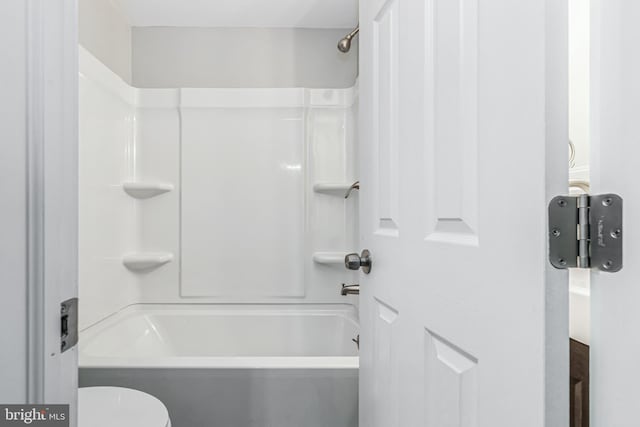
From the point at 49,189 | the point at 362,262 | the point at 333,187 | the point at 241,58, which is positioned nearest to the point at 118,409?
the point at 362,262

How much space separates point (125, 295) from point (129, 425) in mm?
1319

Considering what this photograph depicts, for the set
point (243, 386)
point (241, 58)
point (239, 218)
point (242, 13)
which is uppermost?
point (242, 13)

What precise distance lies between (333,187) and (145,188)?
1021 mm

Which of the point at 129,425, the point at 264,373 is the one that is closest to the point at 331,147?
the point at 264,373

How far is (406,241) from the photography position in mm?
830

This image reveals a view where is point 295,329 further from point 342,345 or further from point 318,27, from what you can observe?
point 318,27

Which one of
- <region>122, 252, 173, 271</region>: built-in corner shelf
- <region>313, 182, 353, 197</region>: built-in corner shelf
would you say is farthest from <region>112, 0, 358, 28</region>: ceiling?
<region>122, 252, 173, 271</region>: built-in corner shelf

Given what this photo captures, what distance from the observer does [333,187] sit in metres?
2.34

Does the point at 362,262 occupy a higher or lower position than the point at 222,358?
higher

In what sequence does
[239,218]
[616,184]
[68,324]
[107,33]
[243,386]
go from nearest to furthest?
[616,184], [68,324], [243,386], [107,33], [239,218]

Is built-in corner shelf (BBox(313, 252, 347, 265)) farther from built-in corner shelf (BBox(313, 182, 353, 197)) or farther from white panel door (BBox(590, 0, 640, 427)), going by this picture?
white panel door (BBox(590, 0, 640, 427))

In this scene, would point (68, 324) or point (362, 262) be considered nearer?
point (68, 324)

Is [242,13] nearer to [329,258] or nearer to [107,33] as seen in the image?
[107,33]

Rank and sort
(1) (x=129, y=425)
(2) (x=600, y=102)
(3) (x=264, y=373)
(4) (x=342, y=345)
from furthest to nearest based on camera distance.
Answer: (4) (x=342, y=345), (3) (x=264, y=373), (1) (x=129, y=425), (2) (x=600, y=102)
